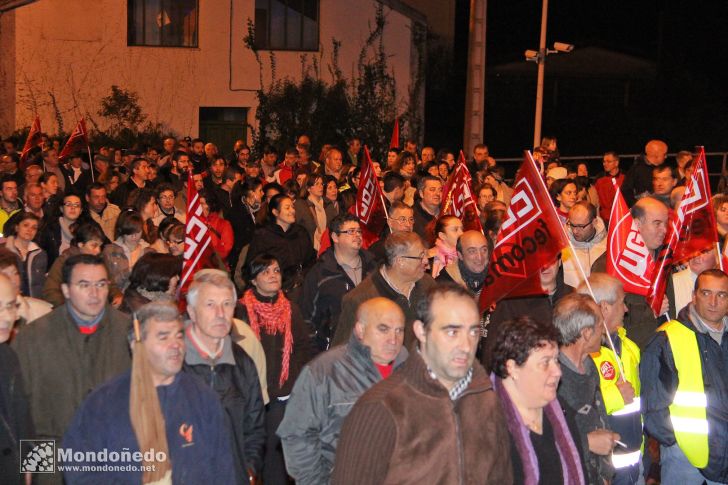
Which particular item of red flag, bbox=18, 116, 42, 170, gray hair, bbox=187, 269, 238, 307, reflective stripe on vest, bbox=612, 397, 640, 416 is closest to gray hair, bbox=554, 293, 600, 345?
reflective stripe on vest, bbox=612, 397, 640, 416

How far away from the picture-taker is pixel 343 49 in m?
31.2

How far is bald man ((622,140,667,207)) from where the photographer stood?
15.5 metres

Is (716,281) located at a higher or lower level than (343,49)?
lower

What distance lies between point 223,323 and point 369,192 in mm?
6504

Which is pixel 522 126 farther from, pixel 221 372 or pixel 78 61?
pixel 221 372

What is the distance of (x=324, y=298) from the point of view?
8398mm

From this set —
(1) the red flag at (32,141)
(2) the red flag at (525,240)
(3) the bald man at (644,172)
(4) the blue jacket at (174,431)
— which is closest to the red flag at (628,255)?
(2) the red flag at (525,240)

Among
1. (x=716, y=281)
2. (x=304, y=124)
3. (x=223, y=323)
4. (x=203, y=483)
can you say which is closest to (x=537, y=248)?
(x=716, y=281)

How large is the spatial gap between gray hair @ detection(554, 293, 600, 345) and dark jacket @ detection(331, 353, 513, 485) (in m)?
1.57

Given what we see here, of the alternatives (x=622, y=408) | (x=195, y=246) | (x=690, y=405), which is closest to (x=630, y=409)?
(x=622, y=408)

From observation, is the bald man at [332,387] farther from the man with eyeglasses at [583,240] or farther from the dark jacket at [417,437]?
the man with eyeglasses at [583,240]

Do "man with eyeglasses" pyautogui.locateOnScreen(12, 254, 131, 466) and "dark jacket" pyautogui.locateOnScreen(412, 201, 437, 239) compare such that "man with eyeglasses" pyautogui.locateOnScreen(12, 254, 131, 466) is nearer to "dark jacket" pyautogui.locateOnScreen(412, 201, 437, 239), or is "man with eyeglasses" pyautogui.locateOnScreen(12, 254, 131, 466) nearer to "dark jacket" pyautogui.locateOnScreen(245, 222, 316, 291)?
"dark jacket" pyautogui.locateOnScreen(245, 222, 316, 291)

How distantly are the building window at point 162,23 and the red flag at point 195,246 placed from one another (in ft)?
73.2

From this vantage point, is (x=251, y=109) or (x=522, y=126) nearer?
(x=251, y=109)
